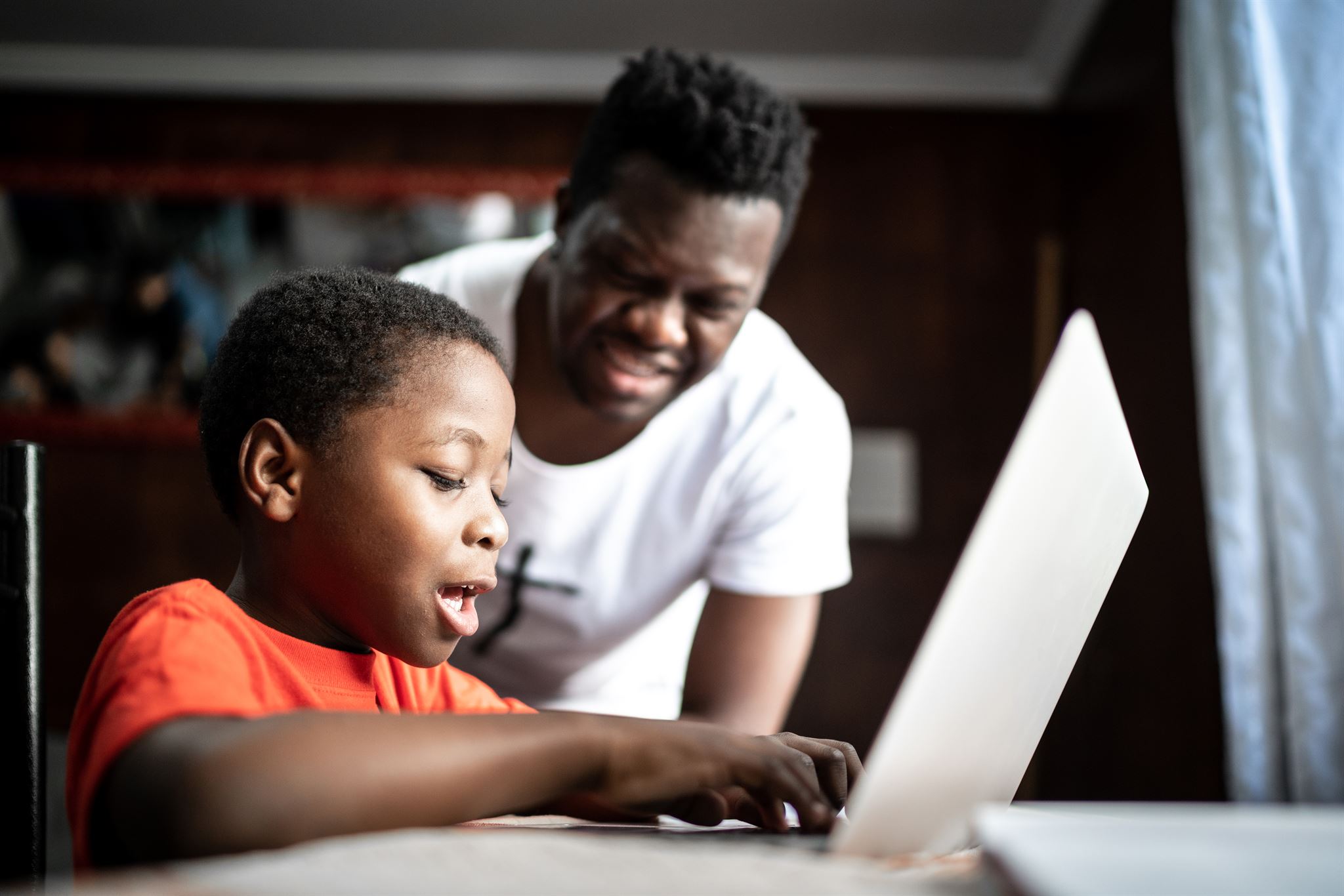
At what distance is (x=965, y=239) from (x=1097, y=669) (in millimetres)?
1437

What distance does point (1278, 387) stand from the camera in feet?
4.82

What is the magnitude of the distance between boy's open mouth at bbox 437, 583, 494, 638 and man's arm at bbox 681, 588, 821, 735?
1.55ft

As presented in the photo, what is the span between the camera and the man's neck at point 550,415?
1273 mm

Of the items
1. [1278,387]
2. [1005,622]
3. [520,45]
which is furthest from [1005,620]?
[520,45]

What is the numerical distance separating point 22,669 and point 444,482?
320mm

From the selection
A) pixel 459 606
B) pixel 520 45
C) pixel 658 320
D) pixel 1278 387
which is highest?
pixel 520 45

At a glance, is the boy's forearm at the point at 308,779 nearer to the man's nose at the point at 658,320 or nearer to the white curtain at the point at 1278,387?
the man's nose at the point at 658,320

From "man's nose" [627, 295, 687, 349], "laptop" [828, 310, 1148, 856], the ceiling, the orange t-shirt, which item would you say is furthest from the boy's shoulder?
the ceiling

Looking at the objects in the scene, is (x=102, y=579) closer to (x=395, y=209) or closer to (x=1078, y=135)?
(x=395, y=209)

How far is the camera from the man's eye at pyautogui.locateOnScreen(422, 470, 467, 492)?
778mm

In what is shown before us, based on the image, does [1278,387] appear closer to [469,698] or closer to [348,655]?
[469,698]

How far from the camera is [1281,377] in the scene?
1463 millimetres

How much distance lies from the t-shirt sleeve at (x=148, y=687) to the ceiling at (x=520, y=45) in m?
2.68

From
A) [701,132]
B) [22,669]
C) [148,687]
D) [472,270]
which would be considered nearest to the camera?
[148,687]
